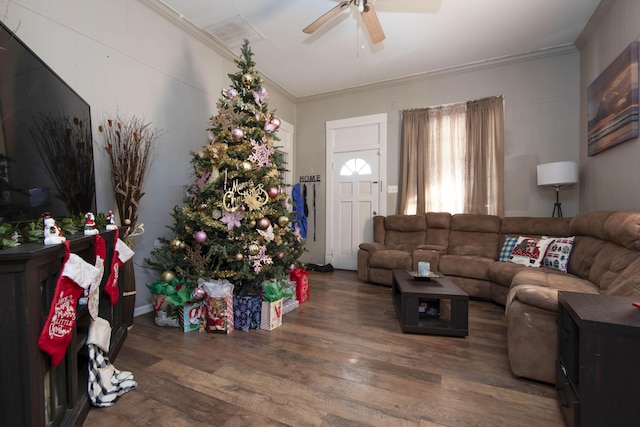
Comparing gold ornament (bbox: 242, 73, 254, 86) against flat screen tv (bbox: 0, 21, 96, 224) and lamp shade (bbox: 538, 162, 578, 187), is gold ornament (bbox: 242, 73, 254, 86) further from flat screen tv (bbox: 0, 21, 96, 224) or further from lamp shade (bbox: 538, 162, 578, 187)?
lamp shade (bbox: 538, 162, 578, 187)

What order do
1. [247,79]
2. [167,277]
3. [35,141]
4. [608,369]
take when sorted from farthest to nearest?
[247,79] → [167,277] → [35,141] → [608,369]

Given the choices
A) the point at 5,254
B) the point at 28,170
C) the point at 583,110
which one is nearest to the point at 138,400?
the point at 5,254

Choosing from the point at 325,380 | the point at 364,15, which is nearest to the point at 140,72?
the point at 364,15

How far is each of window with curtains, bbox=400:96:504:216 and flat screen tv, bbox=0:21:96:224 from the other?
3.66 meters

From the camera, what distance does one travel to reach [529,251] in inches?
114

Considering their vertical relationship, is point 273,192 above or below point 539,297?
above

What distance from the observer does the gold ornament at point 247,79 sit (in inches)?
100

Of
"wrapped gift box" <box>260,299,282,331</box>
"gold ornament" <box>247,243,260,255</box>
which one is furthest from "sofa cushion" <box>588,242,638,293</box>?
"gold ornament" <box>247,243,260,255</box>

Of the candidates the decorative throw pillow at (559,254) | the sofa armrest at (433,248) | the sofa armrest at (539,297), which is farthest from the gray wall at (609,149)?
the sofa armrest at (433,248)

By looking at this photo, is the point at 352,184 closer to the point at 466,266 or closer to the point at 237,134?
the point at 466,266

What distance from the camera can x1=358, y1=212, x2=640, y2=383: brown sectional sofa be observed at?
5.17 feet

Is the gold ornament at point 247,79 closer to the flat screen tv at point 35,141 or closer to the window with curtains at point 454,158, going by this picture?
the flat screen tv at point 35,141

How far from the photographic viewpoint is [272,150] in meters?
2.57

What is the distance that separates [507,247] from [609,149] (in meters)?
1.29
